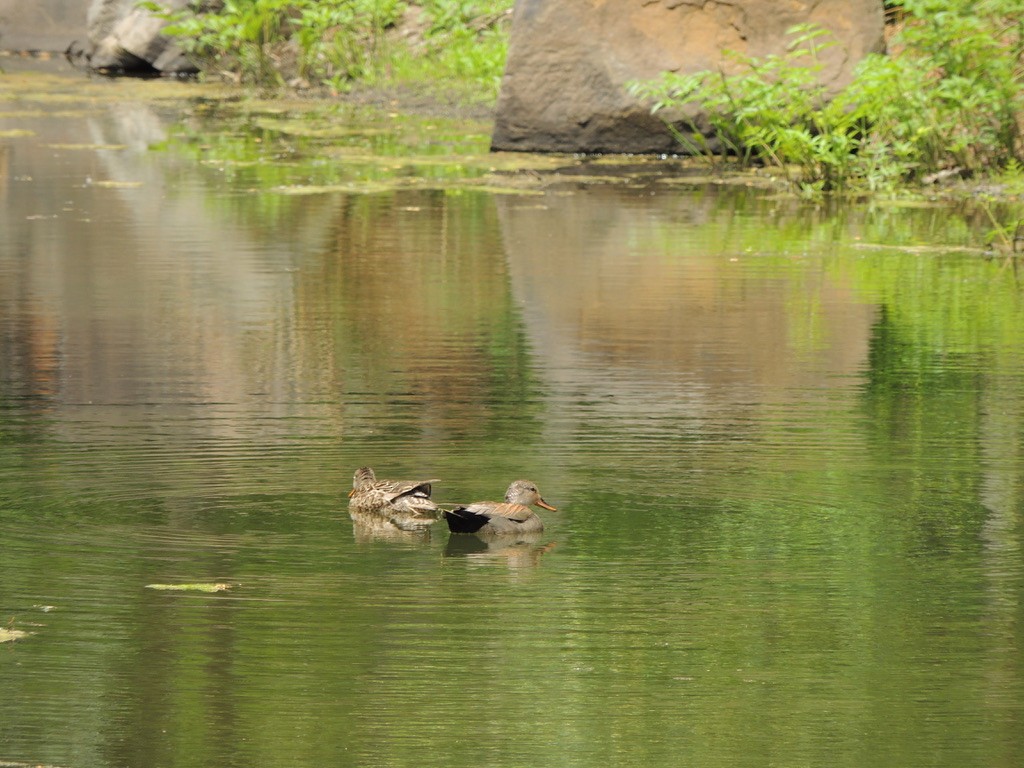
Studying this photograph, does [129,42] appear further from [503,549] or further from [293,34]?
[503,549]

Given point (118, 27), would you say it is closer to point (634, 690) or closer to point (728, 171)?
point (728, 171)

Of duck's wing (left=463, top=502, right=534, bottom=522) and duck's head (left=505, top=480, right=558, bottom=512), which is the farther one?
duck's head (left=505, top=480, right=558, bottom=512)

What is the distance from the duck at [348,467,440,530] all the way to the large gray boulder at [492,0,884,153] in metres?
10.3

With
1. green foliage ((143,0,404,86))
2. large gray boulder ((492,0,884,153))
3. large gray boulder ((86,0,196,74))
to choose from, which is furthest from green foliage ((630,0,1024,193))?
large gray boulder ((86,0,196,74))

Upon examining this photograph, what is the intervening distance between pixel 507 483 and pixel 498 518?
0.62m

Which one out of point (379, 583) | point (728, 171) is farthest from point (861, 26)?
point (379, 583)

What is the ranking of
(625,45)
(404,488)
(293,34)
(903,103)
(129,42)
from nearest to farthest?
(404,488) → (903,103) → (625,45) → (293,34) → (129,42)

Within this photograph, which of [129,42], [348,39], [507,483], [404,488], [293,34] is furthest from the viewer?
[129,42]

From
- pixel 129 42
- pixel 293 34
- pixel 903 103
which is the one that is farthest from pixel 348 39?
pixel 903 103

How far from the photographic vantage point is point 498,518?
5.64 m

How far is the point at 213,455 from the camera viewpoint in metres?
6.58

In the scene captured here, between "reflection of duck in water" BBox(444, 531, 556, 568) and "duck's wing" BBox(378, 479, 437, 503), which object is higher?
"duck's wing" BBox(378, 479, 437, 503)

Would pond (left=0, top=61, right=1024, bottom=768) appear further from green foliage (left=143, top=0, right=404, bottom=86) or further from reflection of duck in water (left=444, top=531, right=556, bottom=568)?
green foliage (left=143, top=0, right=404, bottom=86)

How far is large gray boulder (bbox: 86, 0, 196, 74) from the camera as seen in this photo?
24875 millimetres
